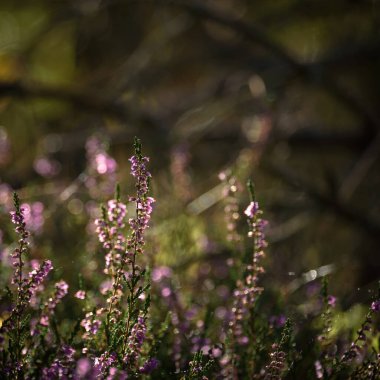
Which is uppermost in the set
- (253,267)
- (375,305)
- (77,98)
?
(77,98)

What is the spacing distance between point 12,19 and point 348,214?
582cm

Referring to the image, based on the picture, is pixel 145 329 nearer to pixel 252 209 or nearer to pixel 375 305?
pixel 252 209

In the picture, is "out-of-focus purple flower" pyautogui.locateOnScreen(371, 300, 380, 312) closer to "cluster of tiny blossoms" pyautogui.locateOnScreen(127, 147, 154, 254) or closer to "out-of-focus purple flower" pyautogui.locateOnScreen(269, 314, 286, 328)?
"out-of-focus purple flower" pyautogui.locateOnScreen(269, 314, 286, 328)

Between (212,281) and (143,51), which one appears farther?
(143,51)

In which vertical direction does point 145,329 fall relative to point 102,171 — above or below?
below

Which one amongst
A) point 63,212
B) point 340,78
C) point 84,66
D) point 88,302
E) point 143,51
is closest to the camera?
point 88,302

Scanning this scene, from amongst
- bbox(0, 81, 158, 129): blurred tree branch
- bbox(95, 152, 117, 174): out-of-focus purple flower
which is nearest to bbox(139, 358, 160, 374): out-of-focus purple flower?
bbox(95, 152, 117, 174): out-of-focus purple flower

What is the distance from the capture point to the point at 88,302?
5.36ft

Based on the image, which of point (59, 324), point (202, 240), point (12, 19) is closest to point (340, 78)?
point (202, 240)

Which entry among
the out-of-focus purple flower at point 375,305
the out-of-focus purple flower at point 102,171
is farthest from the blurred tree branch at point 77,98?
the out-of-focus purple flower at point 375,305

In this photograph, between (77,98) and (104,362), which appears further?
(77,98)

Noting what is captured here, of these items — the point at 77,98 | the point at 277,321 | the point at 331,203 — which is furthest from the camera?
the point at 77,98

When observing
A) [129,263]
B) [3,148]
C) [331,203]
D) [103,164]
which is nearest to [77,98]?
[3,148]

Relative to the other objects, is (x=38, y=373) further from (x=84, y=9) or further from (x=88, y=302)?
(x=84, y=9)
